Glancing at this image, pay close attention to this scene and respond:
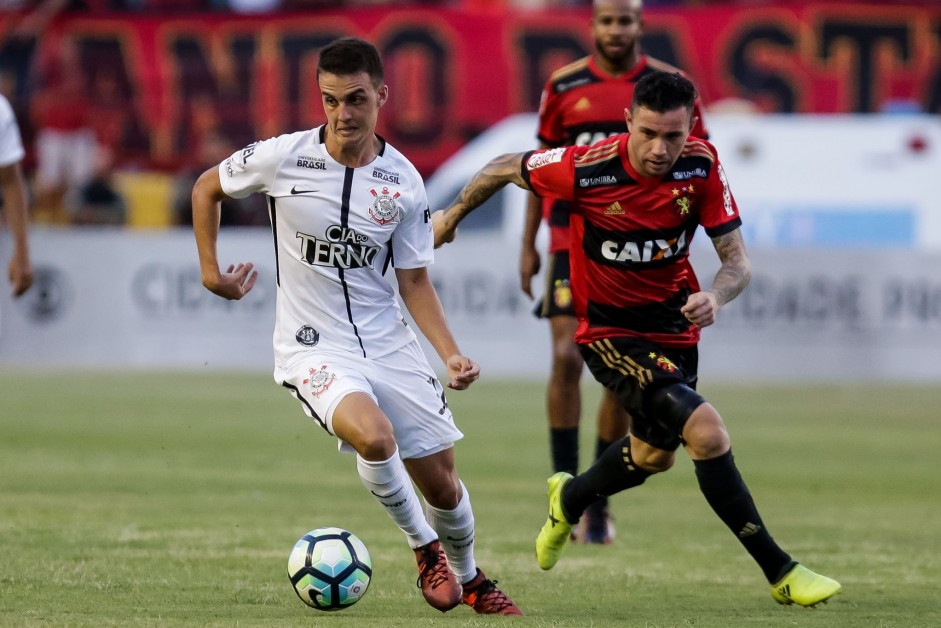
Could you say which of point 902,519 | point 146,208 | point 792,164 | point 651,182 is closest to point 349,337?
point 651,182

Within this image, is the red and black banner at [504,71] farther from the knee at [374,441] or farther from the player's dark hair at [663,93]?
the knee at [374,441]

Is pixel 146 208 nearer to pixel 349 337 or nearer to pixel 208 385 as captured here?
pixel 208 385

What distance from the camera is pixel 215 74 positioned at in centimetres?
2442

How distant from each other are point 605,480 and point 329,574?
1565mm

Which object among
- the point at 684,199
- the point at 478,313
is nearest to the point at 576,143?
the point at 684,199

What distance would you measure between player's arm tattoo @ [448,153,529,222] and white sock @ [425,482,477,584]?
50.9 inches

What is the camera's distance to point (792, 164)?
2041 centimetres

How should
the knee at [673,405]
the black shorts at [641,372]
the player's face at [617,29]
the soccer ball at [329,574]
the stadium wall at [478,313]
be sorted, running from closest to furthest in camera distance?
the soccer ball at [329,574]
the knee at [673,405]
the black shorts at [641,372]
the player's face at [617,29]
the stadium wall at [478,313]

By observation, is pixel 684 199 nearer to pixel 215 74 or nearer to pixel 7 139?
pixel 7 139

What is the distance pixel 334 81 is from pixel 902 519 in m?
4.88

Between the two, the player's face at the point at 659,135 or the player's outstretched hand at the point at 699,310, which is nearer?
the player's outstretched hand at the point at 699,310

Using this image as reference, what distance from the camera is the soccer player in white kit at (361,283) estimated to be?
6.04m

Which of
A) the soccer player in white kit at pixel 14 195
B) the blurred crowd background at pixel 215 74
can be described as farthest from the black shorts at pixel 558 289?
the blurred crowd background at pixel 215 74

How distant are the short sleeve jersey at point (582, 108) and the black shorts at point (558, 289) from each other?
68 mm
